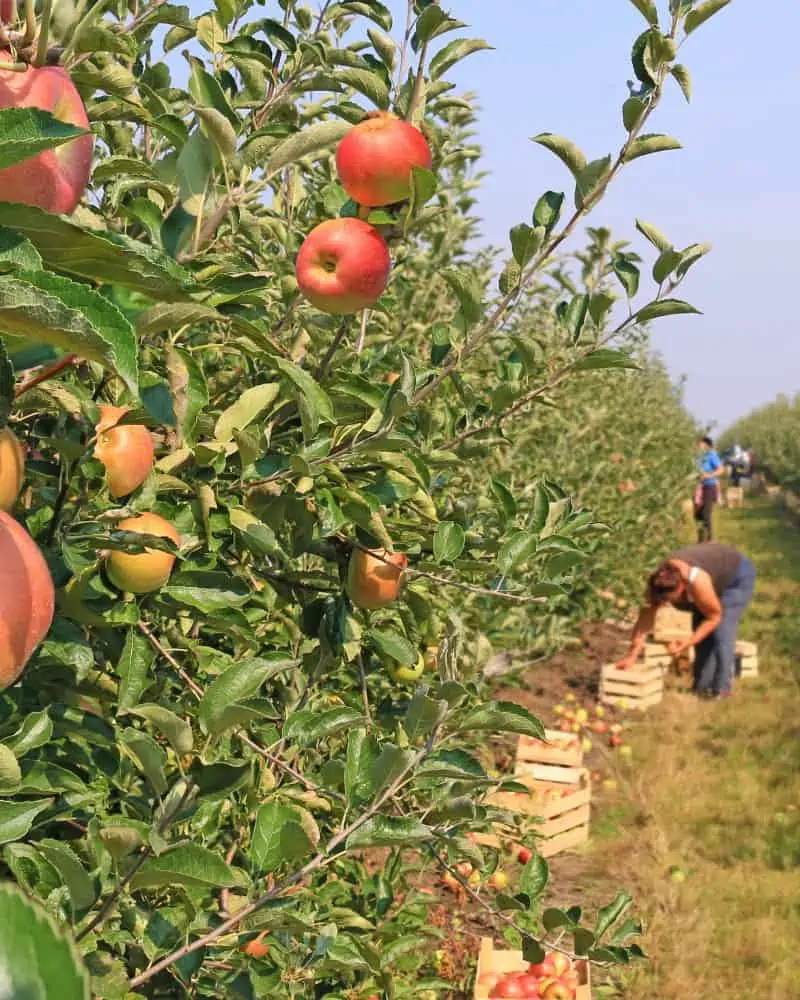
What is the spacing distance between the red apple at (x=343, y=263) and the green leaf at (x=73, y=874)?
759mm

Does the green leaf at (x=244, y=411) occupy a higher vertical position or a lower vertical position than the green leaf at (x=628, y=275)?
lower

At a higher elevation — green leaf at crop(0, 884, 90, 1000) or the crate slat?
green leaf at crop(0, 884, 90, 1000)

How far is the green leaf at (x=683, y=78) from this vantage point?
1.38 meters

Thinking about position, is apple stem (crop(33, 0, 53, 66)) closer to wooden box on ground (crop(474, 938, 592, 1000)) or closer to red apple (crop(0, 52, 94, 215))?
red apple (crop(0, 52, 94, 215))

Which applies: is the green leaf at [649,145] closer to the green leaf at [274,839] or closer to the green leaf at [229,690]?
the green leaf at [229,690]

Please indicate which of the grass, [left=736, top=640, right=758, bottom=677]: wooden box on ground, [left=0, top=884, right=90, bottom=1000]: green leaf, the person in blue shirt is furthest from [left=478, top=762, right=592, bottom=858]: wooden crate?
the person in blue shirt

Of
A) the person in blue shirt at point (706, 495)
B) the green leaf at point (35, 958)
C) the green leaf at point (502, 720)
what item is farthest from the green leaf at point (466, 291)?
the person in blue shirt at point (706, 495)

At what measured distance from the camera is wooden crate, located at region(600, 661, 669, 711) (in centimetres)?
722

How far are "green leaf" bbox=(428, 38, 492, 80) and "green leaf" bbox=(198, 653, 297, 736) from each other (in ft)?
3.00

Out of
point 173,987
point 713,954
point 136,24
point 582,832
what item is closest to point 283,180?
point 136,24

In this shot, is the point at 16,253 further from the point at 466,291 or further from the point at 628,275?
the point at 628,275

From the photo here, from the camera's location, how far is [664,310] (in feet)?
4.96

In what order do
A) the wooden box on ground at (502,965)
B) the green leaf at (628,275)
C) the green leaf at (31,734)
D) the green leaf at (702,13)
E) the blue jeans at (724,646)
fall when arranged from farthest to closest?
the blue jeans at (724,646)
the wooden box on ground at (502,965)
the green leaf at (628,275)
the green leaf at (702,13)
the green leaf at (31,734)

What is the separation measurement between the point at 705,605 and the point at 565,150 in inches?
265
